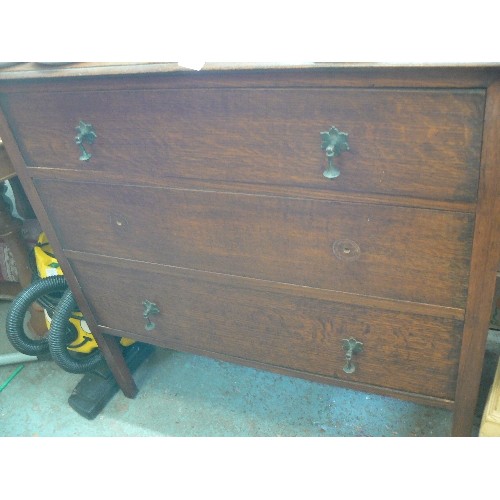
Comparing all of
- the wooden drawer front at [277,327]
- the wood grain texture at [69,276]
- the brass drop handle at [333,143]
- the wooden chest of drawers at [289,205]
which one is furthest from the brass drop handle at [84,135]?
the brass drop handle at [333,143]

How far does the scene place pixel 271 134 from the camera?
75 cm

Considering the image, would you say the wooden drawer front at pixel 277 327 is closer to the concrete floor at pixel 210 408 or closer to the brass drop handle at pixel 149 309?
the brass drop handle at pixel 149 309

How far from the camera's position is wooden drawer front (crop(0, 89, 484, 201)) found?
25.9 inches

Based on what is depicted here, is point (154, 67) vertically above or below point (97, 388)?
above

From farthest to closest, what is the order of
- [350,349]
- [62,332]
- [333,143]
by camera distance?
[62,332]
[350,349]
[333,143]

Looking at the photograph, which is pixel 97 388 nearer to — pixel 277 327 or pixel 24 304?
pixel 24 304

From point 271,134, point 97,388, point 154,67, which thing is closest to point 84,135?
point 154,67

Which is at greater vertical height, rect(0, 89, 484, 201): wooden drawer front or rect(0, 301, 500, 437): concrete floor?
rect(0, 89, 484, 201): wooden drawer front

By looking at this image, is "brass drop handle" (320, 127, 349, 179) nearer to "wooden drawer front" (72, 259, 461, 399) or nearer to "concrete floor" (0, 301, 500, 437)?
"wooden drawer front" (72, 259, 461, 399)

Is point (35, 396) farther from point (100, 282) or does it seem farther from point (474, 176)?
point (474, 176)

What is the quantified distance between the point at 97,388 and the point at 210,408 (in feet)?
1.08

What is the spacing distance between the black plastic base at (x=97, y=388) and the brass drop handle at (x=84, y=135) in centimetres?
74

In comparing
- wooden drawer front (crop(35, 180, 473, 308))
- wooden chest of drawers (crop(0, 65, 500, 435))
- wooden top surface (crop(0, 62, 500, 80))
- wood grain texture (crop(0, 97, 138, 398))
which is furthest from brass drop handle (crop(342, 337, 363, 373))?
wood grain texture (crop(0, 97, 138, 398))
